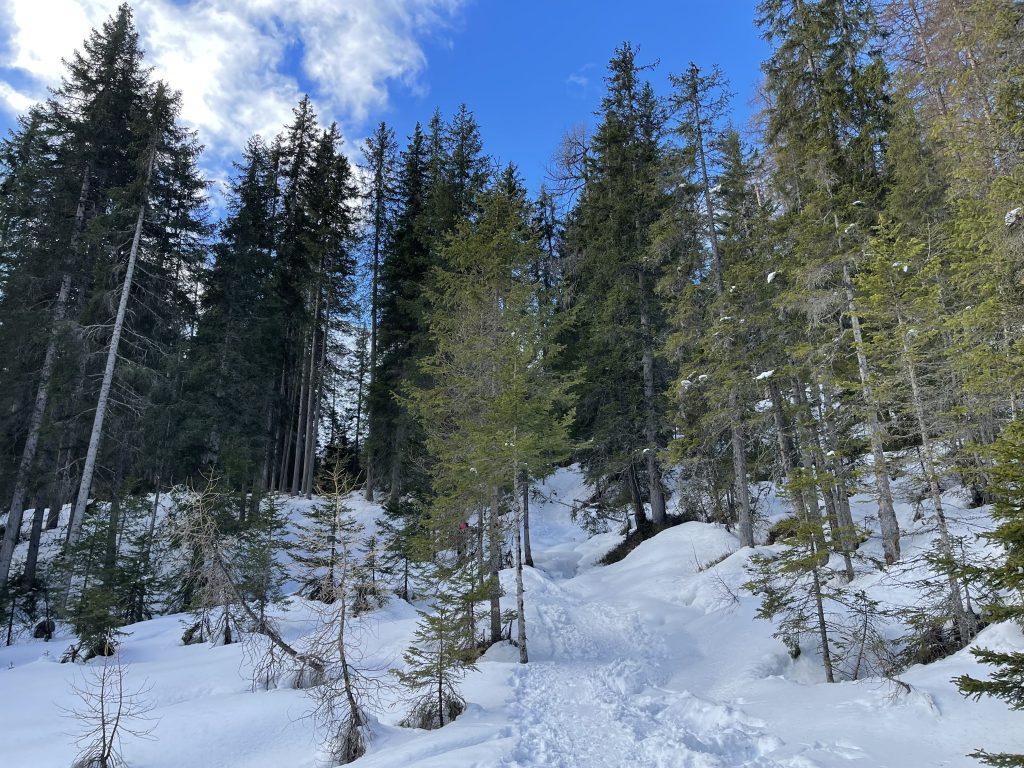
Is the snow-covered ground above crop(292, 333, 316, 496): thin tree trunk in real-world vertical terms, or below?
below

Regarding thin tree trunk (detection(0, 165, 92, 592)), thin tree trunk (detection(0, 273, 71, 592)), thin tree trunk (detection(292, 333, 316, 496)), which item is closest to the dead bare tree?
thin tree trunk (detection(0, 273, 71, 592))

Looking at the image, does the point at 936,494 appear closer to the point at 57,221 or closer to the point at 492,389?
the point at 492,389

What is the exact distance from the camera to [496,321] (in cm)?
1409

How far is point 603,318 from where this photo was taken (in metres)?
20.3

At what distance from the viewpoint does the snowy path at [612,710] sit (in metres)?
6.85

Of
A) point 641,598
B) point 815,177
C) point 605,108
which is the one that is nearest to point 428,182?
point 605,108

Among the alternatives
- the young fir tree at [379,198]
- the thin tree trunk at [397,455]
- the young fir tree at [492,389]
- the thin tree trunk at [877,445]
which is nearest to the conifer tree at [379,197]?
the young fir tree at [379,198]

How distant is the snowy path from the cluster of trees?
1.45 m

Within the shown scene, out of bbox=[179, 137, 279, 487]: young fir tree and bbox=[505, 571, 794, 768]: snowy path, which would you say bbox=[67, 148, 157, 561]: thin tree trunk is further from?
bbox=[505, 571, 794, 768]: snowy path

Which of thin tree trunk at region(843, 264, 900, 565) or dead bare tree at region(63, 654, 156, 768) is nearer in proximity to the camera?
dead bare tree at region(63, 654, 156, 768)

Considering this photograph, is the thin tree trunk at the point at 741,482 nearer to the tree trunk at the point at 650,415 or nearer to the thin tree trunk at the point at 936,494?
the tree trunk at the point at 650,415

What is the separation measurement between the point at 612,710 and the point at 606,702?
476mm

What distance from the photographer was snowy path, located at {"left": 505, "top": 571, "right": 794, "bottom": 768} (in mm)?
6852

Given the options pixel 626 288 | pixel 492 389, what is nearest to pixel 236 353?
pixel 492 389
